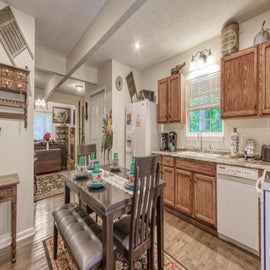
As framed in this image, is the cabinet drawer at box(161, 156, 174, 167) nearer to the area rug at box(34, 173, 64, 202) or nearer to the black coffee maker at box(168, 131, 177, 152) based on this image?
the black coffee maker at box(168, 131, 177, 152)

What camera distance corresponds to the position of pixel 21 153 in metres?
2.15

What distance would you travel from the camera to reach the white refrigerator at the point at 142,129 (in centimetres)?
325

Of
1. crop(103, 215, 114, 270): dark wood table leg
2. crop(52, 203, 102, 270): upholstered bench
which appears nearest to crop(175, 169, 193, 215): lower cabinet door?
crop(52, 203, 102, 270): upholstered bench

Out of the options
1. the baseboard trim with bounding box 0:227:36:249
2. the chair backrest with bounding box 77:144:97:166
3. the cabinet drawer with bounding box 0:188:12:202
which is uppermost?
the chair backrest with bounding box 77:144:97:166

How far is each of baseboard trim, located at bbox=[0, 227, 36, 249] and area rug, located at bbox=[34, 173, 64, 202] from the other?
116 centimetres

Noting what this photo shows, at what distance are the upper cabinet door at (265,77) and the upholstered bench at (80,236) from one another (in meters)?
2.28

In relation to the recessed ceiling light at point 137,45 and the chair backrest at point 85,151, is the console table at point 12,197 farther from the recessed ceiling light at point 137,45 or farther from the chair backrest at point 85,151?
the recessed ceiling light at point 137,45

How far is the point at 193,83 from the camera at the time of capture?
3.14 meters

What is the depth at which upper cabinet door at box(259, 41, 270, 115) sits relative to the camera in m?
1.93

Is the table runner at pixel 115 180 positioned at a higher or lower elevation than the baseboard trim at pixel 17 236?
higher

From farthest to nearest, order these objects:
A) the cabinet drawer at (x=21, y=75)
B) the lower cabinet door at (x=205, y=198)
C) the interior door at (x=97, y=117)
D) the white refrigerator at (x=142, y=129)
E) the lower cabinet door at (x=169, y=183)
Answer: the interior door at (x=97, y=117)
the white refrigerator at (x=142, y=129)
the lower cabinet door at (x=169, y=183)
the lower cabinet door at (x=205, y=198)
the cabinet drawer at (x=21, y=75)

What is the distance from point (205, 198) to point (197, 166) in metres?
0.44

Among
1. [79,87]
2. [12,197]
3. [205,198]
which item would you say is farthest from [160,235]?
[79,87]

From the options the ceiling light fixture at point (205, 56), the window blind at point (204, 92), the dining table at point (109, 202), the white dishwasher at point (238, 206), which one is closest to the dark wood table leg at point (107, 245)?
the dining table at point (109, 202)
